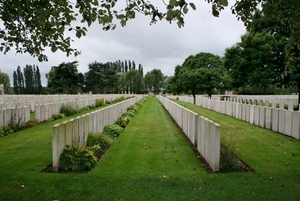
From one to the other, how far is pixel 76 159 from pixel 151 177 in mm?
1726

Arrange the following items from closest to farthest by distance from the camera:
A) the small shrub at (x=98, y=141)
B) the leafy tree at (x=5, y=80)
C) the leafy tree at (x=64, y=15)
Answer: the leafy tree at (x=64, y=15) → the small shrub at (x=98, y=141) → the leafy tree at (x=5, y=80)

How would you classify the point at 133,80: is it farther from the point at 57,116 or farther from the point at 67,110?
the point at 57,116

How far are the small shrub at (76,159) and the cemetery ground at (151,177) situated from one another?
0.74ft

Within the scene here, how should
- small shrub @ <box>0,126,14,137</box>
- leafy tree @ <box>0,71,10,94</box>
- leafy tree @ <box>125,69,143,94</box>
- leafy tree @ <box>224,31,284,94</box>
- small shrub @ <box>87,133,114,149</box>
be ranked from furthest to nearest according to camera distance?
leafy tree @ <box>125,69,143,94</box>
leafy tree @ <box>0,71,10,94</box>
leafy tree @ <box>224,31,284,94</box>
small shrub @ <box>0,126,14,137</box>
small shrub @ <box>87,133,114,149</box>

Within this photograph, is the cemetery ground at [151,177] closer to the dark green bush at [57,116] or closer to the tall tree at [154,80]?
the dark green bush at [57,116]

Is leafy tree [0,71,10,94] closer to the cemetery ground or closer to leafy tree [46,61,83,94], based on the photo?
leafy tree [46,61,83,94]

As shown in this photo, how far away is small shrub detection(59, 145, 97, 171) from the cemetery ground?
23cm

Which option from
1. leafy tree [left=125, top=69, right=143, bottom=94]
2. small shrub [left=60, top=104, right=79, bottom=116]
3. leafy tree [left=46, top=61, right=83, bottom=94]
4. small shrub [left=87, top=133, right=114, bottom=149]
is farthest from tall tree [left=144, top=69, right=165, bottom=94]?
small shrub [left=87, top=133, right=114, bottom=149]

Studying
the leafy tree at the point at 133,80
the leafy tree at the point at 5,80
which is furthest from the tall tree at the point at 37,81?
the leafy tree at the point at 133,80

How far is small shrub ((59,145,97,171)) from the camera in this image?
16.6 feet

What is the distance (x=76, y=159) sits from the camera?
5168mm

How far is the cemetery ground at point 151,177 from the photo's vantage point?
3.91 meters

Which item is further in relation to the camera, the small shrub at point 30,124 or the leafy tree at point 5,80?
the leafy tree at point 5,80

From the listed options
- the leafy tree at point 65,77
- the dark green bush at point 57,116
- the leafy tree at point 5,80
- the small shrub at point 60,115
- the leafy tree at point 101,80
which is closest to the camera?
the dark green bush at point 57,116
